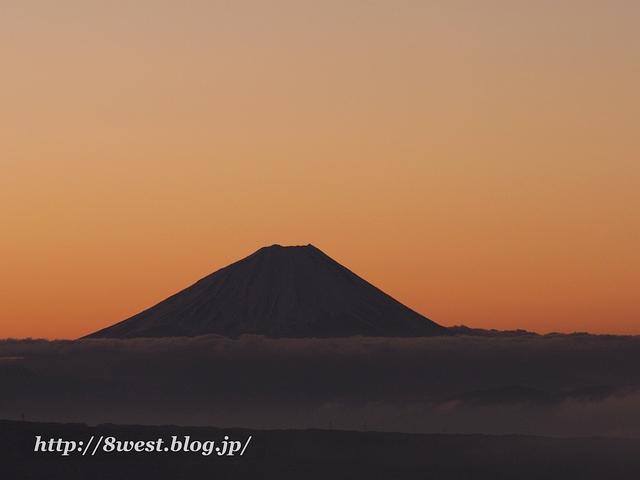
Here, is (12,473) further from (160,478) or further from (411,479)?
(411,479)

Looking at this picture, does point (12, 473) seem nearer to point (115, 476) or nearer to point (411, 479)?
point (115, 476)

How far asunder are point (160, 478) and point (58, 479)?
39.8 feet

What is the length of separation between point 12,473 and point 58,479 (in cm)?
772

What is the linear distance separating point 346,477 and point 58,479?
3454 cm

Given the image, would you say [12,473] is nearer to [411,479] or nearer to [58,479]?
[58,479]

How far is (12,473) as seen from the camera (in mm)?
198750

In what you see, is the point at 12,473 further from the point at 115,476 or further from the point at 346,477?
the point at 346,477

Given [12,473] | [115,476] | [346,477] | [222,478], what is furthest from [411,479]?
[12,473]

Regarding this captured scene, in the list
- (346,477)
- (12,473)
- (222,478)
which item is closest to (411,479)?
(346,477)

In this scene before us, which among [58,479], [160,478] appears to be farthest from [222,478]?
[58,479]

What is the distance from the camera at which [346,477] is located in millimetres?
199750

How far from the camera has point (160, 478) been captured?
19725 cm

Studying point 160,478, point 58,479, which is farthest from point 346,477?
point 58,479

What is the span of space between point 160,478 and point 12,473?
712 inches
